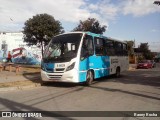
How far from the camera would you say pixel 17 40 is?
45688mm

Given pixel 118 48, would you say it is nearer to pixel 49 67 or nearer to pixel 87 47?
pixel 87 47

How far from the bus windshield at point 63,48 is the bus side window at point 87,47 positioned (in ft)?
1.36

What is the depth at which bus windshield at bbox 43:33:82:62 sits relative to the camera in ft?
44.7

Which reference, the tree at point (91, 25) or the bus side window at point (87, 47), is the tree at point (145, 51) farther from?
the bus side window at point (87, 47)

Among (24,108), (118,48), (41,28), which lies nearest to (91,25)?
(41,28)

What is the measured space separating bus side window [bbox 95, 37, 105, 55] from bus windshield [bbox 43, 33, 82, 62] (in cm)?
195

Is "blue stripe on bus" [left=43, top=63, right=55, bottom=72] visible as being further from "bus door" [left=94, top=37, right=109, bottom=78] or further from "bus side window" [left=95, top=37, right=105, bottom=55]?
"bus side window" [left=95, top=37, right=105, bottom=55]

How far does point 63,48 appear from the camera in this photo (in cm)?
1409

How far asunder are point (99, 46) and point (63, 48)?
3.14m

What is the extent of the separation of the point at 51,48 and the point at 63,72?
6.17 feet

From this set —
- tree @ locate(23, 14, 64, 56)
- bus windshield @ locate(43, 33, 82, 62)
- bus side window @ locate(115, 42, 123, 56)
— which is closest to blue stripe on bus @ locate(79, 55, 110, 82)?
bus windshield @ locate(43, 33, 82, 62)

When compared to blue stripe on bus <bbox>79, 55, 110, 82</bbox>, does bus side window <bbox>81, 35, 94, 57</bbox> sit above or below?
above

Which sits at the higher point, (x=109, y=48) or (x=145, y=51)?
(x=145, y=51)

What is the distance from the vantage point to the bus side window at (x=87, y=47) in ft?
46.3
